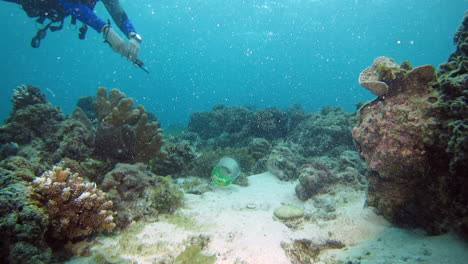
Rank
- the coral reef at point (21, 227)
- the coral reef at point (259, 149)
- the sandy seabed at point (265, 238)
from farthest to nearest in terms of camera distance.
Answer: the coral reef at point (259, 149), the sandy seabed at point (265, 238), the coral reef at point (21, 227)

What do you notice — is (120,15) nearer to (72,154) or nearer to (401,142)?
(72,154)

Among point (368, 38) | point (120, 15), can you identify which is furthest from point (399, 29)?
point (120, 15)

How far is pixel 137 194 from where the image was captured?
402 centimetres

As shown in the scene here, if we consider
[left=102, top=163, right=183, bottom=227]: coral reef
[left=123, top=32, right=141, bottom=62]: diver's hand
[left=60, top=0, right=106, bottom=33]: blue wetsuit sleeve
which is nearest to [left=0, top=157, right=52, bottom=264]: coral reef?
[left=102, top=163, right=183, bottom=227]: coral reef

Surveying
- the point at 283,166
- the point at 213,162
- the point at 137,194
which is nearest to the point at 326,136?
the point at 283,166

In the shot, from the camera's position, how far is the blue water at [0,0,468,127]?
137 feet

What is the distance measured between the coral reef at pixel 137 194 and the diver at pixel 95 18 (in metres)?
3.19

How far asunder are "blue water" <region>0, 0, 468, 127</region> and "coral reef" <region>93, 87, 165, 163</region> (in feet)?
16.8

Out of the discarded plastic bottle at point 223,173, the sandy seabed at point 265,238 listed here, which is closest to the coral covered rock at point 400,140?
the sandy seabed at point 265,238

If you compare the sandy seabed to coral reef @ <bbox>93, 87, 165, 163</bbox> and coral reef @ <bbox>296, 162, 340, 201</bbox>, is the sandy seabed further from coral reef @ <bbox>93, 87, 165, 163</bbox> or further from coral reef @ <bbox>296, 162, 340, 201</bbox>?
coral reef @ <bbox>93, 87, 165, 163</bbox>

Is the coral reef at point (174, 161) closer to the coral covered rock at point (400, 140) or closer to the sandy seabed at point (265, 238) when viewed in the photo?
the sandy seabed at point (265, 238)

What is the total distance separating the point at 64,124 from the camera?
523 cm

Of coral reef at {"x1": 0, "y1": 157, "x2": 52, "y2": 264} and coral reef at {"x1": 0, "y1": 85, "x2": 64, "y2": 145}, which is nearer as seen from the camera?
coral reef at {"x1": 0, "y1": 157, "x2": 52, "y2": 264}

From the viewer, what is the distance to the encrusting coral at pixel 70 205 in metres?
2.70
